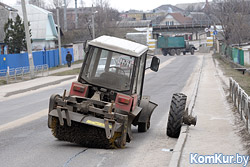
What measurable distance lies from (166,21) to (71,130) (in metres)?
159

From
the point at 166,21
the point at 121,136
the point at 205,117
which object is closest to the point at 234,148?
the point at 121,136

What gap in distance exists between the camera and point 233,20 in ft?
193

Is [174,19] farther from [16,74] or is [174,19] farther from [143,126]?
[143,126]

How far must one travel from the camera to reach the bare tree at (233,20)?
2328 inches

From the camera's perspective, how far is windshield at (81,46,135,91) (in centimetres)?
1065

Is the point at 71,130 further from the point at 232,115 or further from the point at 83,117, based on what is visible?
the point at 232,115

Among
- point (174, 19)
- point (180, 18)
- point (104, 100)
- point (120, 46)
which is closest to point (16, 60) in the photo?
point (104, 100)

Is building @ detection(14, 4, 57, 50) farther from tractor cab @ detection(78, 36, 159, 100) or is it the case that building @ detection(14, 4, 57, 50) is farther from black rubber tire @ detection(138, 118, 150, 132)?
tractor cab @ detection(78, 36, 159, 100)

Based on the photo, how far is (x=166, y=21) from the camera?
545 feet

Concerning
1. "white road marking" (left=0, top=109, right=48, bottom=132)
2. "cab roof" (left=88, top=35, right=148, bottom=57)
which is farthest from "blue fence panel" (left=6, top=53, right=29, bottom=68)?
"cab roof" (left=88, top=35, right=148, bottom=57)

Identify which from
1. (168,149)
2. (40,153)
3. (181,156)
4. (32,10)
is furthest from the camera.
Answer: (32,10)

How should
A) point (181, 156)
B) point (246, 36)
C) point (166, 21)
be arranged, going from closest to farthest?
point (181, 156) → point (246, 36) → point (166, 21)

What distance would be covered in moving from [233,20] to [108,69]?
50.4m

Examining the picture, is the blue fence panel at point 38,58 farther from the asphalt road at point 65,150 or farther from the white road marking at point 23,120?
the asphalt road at point 65,150
